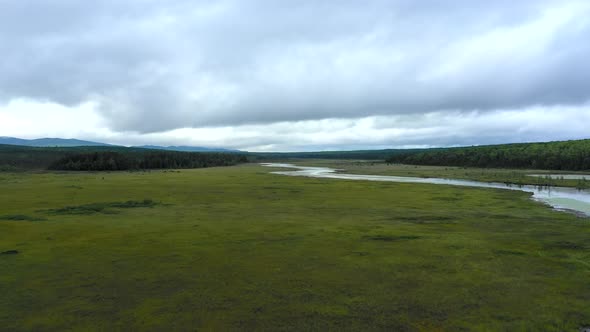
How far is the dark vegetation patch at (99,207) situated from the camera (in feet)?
88.5

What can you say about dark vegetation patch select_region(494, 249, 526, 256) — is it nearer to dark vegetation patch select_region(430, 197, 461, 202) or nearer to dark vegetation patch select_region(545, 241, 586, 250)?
dark vegetation patch select_region(545, 241, 586, 250)

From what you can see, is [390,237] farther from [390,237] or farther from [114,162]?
[114,162]

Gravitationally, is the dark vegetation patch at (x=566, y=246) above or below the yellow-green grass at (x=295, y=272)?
above

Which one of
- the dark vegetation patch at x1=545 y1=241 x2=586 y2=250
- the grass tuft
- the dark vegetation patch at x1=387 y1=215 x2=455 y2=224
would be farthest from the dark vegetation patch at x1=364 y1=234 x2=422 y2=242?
the dark vegetation patch at x1=545 y1=241 x2=586 y2=250

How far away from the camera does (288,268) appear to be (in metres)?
13.8

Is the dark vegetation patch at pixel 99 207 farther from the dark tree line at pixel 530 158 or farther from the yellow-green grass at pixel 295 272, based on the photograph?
the dark tree line at pixel 530 158

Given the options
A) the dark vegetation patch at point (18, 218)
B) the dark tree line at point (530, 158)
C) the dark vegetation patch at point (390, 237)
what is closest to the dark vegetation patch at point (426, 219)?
the dark vegetation patch at point (390, 237)

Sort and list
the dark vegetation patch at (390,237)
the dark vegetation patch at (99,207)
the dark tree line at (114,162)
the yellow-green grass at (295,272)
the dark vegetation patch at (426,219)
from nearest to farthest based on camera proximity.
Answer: the yellow-green grass at (295,272), the dark vegetation patch at (390,237), the dark vegetation patch at (426,219), the dark vegetation patch at (99,207), the dark tree line at (114,162)

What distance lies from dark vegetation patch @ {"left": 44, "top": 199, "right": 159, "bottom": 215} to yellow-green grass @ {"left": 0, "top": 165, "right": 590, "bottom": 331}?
1.27m

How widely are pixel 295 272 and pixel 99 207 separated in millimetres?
21685

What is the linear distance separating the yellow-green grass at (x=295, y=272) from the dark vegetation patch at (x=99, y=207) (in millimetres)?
1274

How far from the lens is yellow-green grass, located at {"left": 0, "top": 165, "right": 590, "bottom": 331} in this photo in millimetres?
9812

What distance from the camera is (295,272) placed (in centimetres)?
1341

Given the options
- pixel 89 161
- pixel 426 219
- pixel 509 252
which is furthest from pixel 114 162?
pixel 509 252
